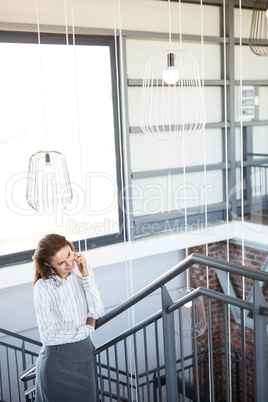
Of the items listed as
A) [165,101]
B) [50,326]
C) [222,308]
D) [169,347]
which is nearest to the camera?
[169,347]

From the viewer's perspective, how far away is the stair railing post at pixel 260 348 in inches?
63.3

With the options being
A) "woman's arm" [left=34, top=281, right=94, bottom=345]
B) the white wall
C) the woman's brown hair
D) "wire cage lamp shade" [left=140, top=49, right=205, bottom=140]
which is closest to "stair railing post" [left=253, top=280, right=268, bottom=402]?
"woman's arm" [left=34, top=281, right=94, bottom=345]

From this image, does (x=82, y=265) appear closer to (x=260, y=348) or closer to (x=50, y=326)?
(x=50, y=326)

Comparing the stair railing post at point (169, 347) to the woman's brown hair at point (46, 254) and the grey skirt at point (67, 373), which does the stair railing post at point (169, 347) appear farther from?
the woman's brown hair at point (46, 254)

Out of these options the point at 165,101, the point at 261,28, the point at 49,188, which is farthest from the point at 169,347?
the point at 261,28

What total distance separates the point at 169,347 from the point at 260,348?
537 millimetres

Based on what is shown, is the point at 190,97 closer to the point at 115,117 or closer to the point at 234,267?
the point at 115,117

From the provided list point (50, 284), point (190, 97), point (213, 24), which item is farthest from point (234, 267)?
point (213, 24)

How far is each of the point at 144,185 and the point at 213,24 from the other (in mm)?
2158

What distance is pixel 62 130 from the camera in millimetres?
5156

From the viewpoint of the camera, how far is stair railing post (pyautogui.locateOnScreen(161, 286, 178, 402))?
2066 millimetres

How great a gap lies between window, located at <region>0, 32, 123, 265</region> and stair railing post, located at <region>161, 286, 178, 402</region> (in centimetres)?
289

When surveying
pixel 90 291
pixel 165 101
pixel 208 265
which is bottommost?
pixel 90 291

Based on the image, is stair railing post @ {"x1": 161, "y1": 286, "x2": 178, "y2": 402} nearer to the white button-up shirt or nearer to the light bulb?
the white button-up shirt
